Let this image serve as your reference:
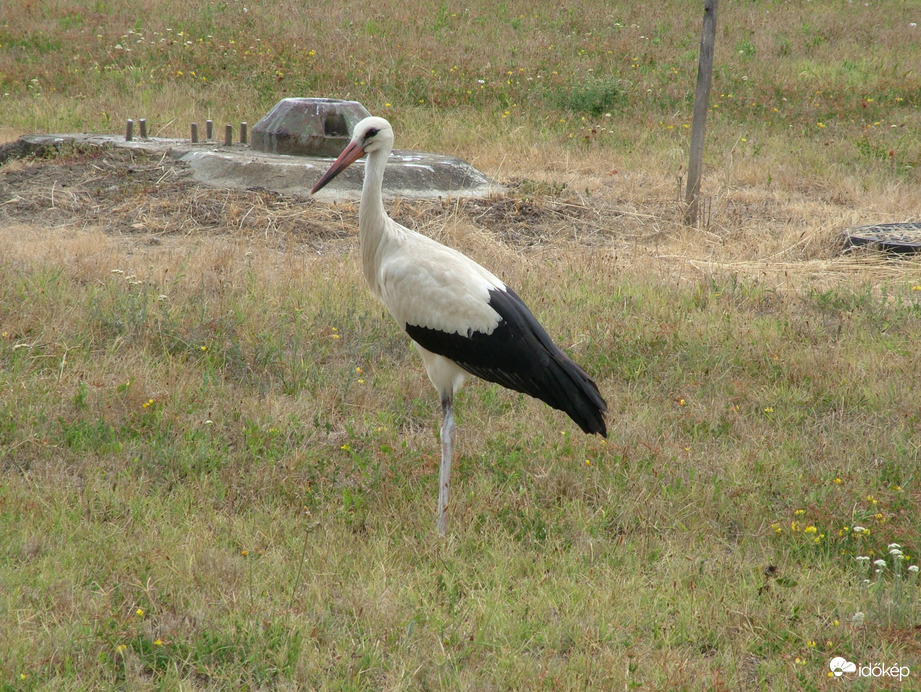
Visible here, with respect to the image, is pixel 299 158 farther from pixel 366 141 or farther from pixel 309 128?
pixel 366 141

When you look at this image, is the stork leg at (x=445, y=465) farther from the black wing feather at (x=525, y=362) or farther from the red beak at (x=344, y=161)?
the red beak at (x=344, y=161)

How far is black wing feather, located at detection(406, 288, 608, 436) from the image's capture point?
4.32 metres

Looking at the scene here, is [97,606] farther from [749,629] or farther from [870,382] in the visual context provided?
[870,382]

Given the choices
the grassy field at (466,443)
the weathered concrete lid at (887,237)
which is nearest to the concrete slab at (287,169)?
the grassy field at (466,443)

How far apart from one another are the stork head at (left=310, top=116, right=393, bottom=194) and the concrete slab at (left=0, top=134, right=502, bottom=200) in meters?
3.98

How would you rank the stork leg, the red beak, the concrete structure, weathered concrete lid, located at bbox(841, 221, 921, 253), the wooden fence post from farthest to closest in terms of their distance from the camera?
1. the concrete structure
2. the wooden fence post
3. weathered concrete lid, located at bbox(841, 221, 921, 253)
4. the red beak
5. the stork leg

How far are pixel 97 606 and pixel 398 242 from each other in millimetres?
2216

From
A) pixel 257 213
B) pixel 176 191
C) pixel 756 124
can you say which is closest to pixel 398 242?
pixel 257 213

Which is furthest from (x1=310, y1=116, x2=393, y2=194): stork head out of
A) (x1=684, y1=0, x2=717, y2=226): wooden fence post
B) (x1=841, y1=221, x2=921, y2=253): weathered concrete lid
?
(x1=841, y1=221, x2=921, y2=253): weathered concrete lid

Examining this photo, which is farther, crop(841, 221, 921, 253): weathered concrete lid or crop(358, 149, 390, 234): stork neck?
crop(841, 221, 921, 253): weathered concrete lid

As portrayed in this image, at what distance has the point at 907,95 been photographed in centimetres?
1412

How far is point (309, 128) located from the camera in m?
9.33

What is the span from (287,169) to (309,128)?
27.8 inches

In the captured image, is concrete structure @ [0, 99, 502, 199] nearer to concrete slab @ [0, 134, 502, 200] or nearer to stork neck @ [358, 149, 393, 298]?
concrete slab @ [0, 134, 502, 200]
